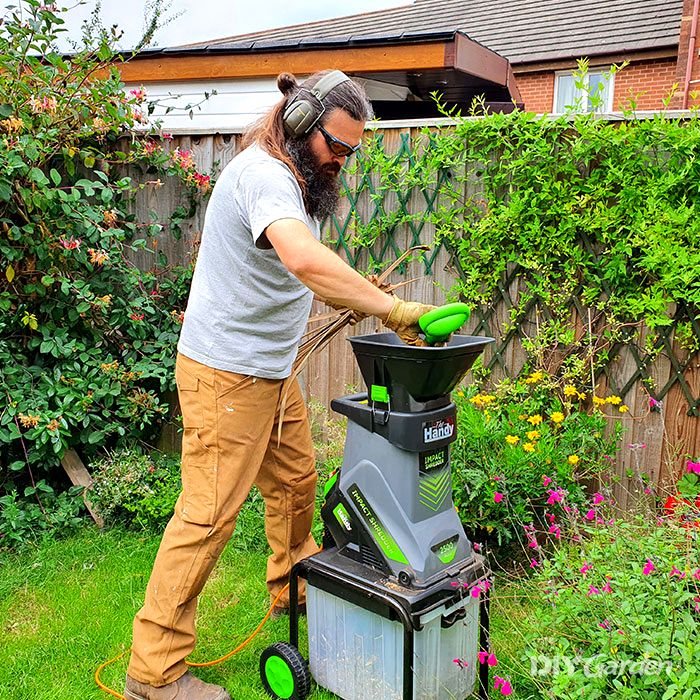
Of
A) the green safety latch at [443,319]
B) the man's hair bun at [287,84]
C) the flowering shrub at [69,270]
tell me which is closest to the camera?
the green safety latch at [443,319]

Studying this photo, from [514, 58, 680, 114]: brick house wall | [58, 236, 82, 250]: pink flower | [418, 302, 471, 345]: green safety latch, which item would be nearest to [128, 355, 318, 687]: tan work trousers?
[418, 302, 471, 345]: green safety latch

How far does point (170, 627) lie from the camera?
219 centimetres

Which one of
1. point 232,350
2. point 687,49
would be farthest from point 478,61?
point 687,49

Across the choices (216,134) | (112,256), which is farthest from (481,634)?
(216,134)

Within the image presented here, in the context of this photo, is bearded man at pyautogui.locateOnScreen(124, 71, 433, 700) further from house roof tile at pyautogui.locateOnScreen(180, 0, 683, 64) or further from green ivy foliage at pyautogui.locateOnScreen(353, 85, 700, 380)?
house roof tile at pyautogui.locateOnScreen(180, 0, 683, 64)

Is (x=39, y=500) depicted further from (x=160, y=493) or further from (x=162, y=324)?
(x=162, y=324)

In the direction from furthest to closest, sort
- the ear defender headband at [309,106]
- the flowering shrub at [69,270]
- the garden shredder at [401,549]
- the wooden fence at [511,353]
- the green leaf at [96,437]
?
1. the green leaf at [96,437]
2. the flowering shrub at [69,270]
3. the wooden fence at [511,353]
4. the ear defender headband at [309,106]
5. the garden shredder at [401,549]

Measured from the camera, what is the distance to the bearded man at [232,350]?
6.74 feet

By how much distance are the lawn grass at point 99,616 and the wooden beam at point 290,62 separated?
382 cm

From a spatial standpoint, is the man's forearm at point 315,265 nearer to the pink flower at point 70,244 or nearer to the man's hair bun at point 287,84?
the man's hair bun at point 287,84

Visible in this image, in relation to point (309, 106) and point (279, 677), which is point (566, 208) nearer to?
point (309, 106)

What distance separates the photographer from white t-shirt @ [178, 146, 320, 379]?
2.06 m

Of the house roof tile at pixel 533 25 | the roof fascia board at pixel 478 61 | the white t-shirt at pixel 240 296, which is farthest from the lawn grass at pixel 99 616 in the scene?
the house roof tile at pixel 533 25

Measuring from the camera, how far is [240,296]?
215cm
